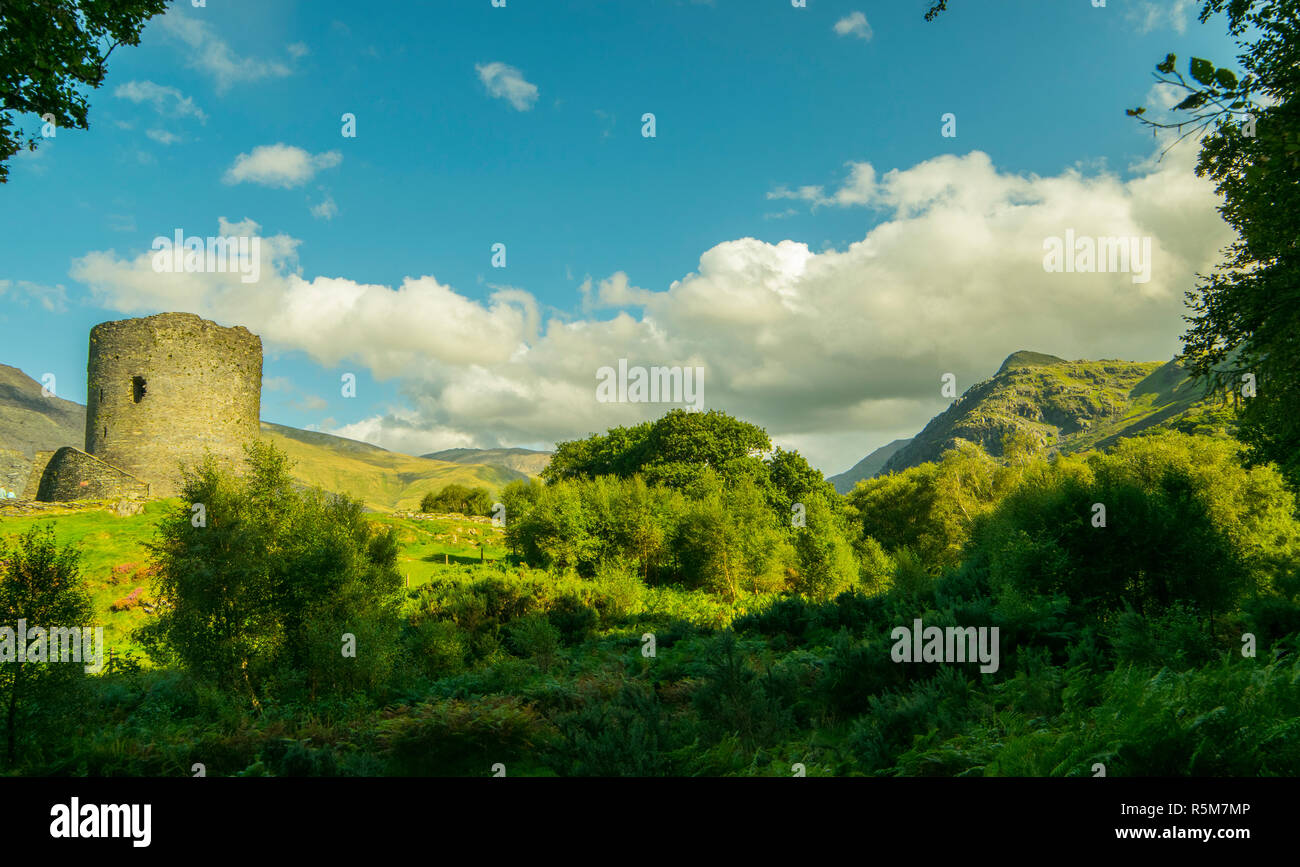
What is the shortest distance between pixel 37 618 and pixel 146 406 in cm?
3234

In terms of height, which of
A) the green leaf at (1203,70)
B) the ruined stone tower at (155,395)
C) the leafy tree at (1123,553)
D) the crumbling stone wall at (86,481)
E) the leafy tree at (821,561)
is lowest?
the leafy tree at (821,561)

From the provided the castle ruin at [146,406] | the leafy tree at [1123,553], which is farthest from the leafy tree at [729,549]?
the castle ruin at [146,406]

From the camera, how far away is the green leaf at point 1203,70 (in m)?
4.84

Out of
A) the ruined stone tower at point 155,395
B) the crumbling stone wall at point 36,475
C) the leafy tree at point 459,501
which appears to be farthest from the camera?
the leafy tree at point 459,501

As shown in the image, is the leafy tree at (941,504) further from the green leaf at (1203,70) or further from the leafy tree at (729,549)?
the green leaf at (1203,70)

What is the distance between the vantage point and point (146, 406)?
3500cm

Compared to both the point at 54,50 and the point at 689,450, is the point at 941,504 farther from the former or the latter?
the point at 54,50

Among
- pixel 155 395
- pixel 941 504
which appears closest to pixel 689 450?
pixel 941 504

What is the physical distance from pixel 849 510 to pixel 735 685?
46.9 metres

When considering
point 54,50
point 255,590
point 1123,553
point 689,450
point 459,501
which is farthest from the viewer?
point 459,501

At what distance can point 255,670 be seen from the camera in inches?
524

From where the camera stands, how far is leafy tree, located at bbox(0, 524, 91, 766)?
8.77 meters

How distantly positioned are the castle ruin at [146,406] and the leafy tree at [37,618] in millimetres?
28296
